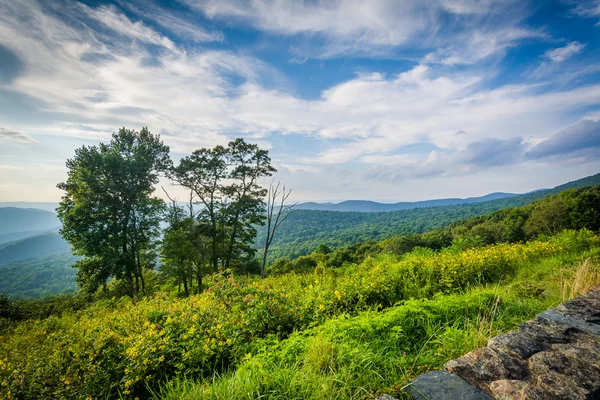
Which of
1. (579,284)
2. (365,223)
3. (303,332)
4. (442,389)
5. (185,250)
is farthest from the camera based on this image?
(365,223)

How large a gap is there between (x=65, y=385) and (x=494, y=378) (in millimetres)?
3943

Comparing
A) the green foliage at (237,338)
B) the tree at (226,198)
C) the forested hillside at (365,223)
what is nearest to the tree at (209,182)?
the tree at (226,198)

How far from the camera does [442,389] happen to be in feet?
5.23

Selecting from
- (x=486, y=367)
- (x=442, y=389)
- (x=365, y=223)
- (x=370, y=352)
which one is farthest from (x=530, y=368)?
(x=365, y=223)

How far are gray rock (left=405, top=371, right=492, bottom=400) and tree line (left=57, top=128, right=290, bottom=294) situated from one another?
15420 mm

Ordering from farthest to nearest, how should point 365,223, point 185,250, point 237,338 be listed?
1. point 365,223
2. point 185,250
3. point 237,338

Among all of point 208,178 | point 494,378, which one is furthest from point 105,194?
point 494,378

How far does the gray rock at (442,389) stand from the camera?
154 centimetres

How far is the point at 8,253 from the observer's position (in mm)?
180750

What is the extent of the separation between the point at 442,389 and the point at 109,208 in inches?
A: 806

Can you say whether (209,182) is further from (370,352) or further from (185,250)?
(370,352)

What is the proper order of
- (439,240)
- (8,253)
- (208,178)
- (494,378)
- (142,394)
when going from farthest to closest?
(8,253)
(439,240)
(208,178)
(142,394)
(494,378)

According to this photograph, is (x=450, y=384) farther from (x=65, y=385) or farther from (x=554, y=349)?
(x=65, y=385)

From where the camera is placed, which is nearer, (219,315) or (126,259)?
(219,315)
